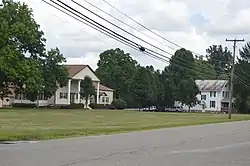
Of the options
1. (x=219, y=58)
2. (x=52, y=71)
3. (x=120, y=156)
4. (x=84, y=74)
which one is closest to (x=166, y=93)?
(x=84, y=74)

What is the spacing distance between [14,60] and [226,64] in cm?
12187

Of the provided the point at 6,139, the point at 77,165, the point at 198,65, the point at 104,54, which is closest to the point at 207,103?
the point at 198,65

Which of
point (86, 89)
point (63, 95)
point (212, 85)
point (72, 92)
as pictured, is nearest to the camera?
point (86, 89)

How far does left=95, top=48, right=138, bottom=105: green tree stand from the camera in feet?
377

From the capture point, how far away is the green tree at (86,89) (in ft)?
325

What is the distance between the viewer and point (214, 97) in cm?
12800

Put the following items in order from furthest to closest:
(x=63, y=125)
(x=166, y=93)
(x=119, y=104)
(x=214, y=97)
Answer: (x=214, y=97), (x=166, y=93), (x=119, y=104), (x=63, y=125)

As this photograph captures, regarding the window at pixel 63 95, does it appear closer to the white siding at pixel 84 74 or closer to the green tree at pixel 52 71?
the white siding at pixel 84 74

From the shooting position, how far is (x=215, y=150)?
20.5m

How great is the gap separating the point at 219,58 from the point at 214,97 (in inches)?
2451

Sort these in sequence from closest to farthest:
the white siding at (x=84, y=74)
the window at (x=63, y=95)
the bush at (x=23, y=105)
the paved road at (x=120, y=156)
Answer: the paved road at (x=120, y=156)
the bush at (x=23, y=105)
the window at (x=63, y=95)
the white siding at (x=84, y=74)

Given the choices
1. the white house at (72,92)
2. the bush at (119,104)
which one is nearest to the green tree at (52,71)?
the white house at (72,92)

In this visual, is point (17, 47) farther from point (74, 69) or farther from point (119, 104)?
point (119, 104)

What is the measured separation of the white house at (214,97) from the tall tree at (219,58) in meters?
43.6
